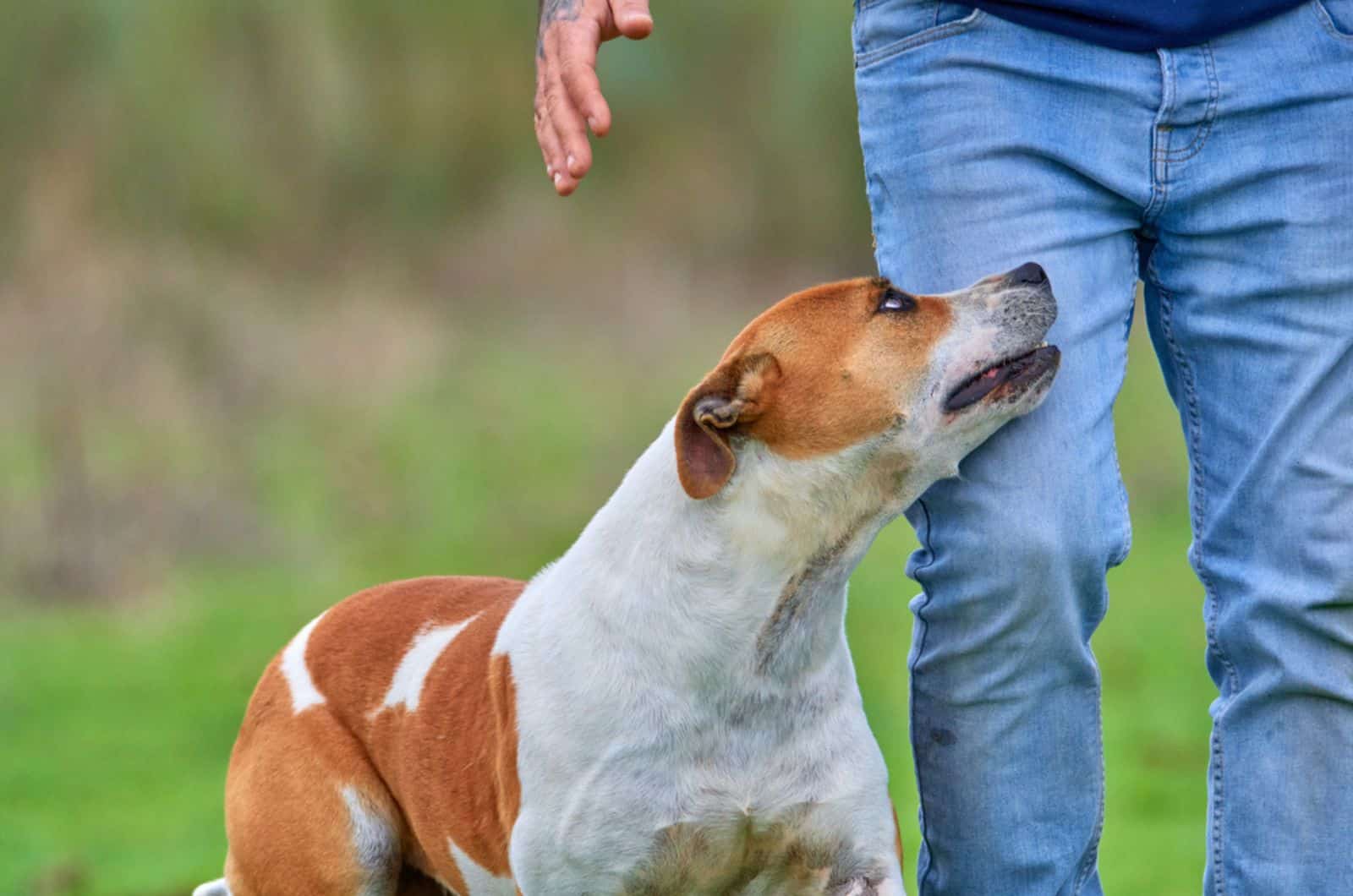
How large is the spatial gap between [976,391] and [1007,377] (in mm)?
81

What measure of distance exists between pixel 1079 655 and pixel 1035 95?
0.92 metres

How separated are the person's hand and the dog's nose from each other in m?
0.71

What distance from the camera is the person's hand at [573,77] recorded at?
2.95m

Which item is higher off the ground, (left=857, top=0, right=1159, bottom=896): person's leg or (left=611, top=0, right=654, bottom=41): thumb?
(left=611, top=0, right=654, bottom=41): thumb

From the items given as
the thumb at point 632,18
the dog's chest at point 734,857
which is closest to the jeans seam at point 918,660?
the dog's chest at point 734,857

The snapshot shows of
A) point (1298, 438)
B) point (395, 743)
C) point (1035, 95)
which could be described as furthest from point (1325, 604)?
point (395, 743)

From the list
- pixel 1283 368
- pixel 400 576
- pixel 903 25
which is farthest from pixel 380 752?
pixel 400 576

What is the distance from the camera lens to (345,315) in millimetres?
10734

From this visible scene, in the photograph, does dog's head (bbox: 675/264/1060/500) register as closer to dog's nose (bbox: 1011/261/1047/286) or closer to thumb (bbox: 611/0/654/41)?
dog's nose (bbox: 1011/261/1047/286)

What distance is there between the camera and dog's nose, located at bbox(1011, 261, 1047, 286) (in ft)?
9.59

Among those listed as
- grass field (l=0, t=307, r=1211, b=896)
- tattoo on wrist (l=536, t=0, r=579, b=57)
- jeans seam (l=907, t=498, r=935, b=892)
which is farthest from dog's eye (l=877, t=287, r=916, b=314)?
grass field (l=0, t=307, r=1211, b=896)

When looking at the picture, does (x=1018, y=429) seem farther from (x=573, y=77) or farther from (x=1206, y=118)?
(x=573, y=77)

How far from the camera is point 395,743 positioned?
3645 mm

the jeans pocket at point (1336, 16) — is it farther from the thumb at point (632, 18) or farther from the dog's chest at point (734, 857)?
the dog's chest at point (734, 857)
